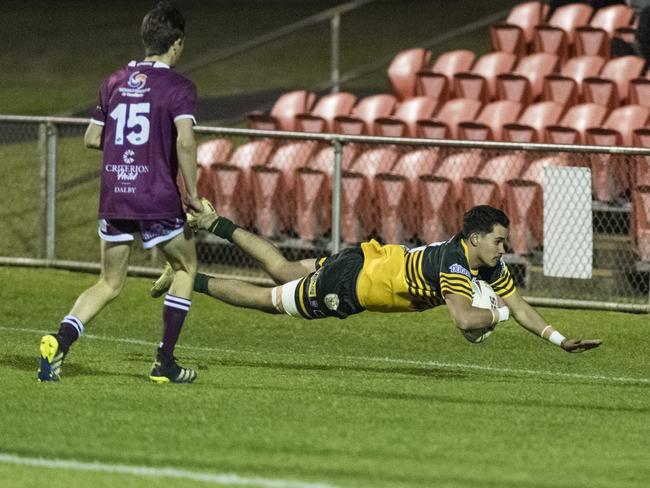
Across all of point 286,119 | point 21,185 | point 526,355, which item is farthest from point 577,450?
point 21,185

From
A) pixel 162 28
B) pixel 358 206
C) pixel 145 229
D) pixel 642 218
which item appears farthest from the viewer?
pixel 358 206

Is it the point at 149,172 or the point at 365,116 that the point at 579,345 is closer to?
the point at 149,172

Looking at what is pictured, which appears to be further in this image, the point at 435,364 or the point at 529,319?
the point at 435,364

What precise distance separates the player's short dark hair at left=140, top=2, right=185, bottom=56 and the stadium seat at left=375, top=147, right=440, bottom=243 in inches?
225

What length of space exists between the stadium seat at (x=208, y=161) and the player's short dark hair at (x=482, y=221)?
582cm

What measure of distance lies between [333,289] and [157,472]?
3438 millimetres

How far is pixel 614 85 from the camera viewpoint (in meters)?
15.5

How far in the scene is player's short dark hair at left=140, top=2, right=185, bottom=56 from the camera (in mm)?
8711

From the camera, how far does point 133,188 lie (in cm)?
880

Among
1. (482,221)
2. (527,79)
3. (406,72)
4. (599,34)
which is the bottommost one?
(482,221)

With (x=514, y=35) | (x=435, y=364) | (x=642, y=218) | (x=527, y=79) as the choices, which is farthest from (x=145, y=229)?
(x=514, y=35)

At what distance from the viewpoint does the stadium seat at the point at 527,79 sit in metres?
16.0

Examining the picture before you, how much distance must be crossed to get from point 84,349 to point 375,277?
2182 mm

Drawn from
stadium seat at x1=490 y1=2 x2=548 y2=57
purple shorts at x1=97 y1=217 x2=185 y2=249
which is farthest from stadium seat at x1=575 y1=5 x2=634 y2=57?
purple shorts at x1=97 y1=217 x2=185 y2=249
